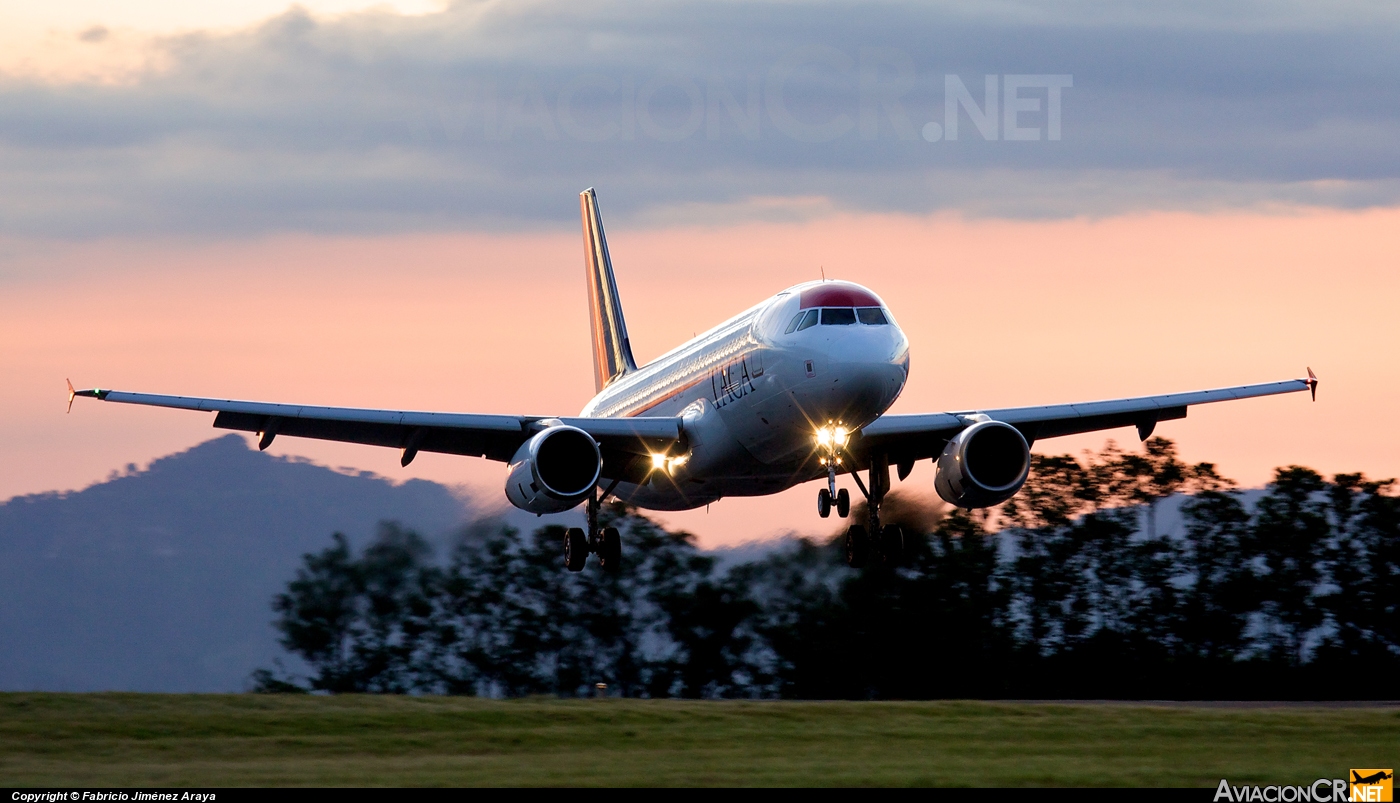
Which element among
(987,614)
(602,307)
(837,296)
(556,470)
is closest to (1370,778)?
(837,296)

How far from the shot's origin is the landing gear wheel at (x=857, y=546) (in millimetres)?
35625

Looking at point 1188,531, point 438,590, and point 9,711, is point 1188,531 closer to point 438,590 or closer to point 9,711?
point 438,590

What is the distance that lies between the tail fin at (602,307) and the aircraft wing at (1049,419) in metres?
14.5

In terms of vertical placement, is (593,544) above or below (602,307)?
below

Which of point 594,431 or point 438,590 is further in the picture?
point 438,590

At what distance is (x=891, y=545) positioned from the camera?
3553 cm

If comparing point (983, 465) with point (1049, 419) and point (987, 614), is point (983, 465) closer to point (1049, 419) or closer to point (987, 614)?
point (1049, 419)

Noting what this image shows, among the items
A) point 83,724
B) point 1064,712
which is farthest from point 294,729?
point 1064,712

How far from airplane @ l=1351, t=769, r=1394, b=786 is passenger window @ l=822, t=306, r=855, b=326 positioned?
40.3 ft

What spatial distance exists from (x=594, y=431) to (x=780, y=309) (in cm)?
540

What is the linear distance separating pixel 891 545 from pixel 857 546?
728 mm

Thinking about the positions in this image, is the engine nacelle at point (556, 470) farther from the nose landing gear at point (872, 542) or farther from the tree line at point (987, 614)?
the tree line at point (987, 614)

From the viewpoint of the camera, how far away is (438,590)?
77.6 metres

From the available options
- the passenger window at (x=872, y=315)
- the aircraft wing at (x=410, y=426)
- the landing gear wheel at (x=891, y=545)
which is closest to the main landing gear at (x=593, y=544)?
the aircraft wing at (x=410, y=426)
